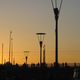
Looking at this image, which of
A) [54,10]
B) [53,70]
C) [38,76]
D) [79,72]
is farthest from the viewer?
[38,76]

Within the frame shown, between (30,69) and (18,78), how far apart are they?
2978mm

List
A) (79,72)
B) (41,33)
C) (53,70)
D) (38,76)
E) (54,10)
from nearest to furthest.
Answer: (79,72) → (54,10) → (53,70) → (38,76) → (41,33)

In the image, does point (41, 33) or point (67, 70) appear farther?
point (41, 33)

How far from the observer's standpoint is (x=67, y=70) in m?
62.2

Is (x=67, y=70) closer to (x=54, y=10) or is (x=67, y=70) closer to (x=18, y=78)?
(x=18, y=78)

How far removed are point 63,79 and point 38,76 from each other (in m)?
3.83

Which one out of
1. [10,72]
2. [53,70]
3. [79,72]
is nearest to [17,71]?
[10,72]

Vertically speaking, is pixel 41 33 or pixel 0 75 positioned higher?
pixel 41 33

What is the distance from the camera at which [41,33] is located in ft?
221

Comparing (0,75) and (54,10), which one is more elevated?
(54,10)

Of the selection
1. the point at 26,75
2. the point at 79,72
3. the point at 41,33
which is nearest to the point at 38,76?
the point at 26,75

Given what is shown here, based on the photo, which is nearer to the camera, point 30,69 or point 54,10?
point 54,10

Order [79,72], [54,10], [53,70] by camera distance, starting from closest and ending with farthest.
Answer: [79,72], [54,10], [53,70]

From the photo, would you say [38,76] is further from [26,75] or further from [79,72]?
[79,72]
